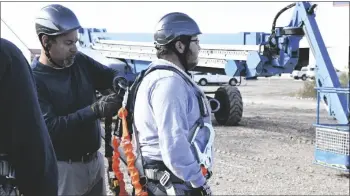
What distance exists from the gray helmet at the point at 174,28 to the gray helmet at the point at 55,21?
0.60 metres

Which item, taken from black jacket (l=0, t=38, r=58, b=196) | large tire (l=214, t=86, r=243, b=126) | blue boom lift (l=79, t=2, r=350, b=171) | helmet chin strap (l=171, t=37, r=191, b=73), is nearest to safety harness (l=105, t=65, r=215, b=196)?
helmet chin strap (l=171, t=37, r=191, b=73)

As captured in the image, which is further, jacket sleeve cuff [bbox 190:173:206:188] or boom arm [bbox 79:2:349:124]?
boom arm [bbox 79:2:349:124]

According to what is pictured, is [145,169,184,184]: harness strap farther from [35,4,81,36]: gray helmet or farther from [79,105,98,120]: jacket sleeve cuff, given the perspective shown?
[35,4,81,36]: gray helmet

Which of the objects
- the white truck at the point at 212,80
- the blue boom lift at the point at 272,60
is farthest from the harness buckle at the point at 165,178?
the white truck at the point at 212,80

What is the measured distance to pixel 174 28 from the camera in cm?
306

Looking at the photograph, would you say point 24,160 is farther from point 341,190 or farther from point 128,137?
point 341,190

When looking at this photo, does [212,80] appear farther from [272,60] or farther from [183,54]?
[183,54]

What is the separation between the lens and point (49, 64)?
11.4ft

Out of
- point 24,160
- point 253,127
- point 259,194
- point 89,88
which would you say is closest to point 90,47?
point 253,127

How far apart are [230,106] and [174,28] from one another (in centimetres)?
975

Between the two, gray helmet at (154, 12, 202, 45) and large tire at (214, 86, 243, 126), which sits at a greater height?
gray helmet at (154, 12, 202, 45)

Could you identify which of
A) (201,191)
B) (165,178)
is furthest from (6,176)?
(201,191)

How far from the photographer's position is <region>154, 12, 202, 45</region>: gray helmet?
10.0 ft

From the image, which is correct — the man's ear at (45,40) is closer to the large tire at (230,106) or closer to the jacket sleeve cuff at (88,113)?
the jacket sleeve cuff at (88,113)
